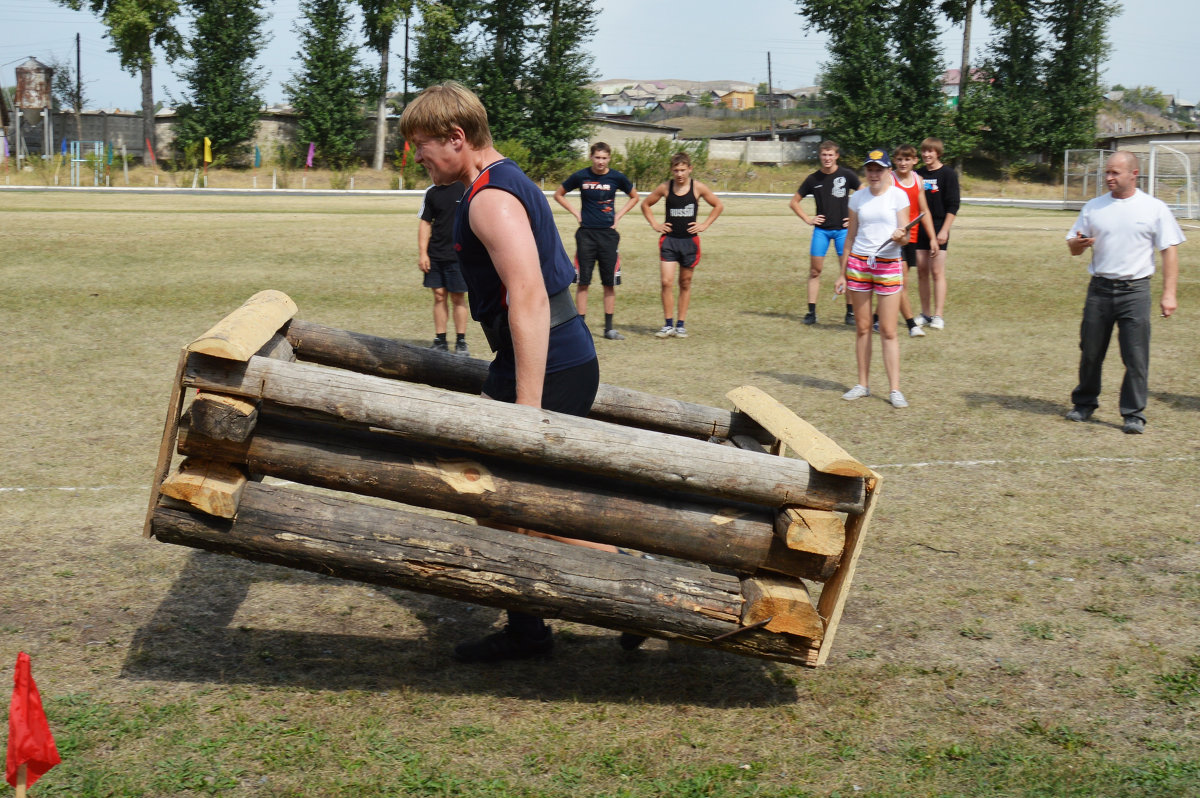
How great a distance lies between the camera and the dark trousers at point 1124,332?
858 centimetres

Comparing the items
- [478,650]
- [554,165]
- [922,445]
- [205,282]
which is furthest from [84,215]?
[554,165]

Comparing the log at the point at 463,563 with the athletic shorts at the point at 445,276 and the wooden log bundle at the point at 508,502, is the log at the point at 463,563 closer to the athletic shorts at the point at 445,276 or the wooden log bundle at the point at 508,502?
the wooden log bundle at the point at 508,502

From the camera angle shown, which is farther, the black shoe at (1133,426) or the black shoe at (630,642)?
the black shoe at (1133,426)

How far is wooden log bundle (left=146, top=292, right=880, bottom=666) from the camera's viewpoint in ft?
12.3

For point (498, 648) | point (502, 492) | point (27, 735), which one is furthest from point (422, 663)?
point (27, 735)

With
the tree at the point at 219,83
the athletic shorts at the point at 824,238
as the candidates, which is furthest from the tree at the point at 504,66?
the athletic shorts at the point at 824,238

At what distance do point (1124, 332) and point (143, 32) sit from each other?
5333cm

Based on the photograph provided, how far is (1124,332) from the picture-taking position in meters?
8.68

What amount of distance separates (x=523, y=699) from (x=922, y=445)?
15.8 feet

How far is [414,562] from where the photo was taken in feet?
12.7

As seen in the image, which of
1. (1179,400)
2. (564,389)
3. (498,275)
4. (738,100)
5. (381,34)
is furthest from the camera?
(738,100)

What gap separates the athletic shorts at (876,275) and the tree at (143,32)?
50801 mm

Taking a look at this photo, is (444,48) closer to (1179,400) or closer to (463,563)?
(1179,400)

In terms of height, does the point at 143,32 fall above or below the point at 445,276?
above
